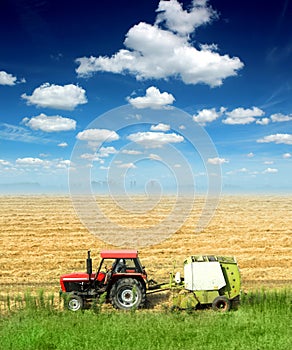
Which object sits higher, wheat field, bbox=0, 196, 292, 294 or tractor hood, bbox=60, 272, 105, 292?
tractor hood, bbox=60, 272, 105, 292

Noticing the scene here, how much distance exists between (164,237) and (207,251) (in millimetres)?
5165

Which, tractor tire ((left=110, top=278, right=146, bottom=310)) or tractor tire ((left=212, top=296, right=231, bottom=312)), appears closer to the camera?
tractor tire ((left=212, top=296, right=231, bottom=312))

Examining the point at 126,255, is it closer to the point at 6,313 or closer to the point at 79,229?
the point at 6,313

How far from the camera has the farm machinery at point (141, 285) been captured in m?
10.7

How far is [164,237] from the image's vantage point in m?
25.0

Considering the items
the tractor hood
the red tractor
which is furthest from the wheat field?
the red tractor

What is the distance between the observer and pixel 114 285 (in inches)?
431

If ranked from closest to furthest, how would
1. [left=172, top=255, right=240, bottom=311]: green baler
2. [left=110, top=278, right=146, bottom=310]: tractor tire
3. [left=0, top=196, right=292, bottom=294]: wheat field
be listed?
[left=172, top=255, right=240, bottom=311]: green baler
[left=110, top=278, right=146, bottom=310]: tractor tire
[left=0, top=196, right=292, bottom=294]: wheat field

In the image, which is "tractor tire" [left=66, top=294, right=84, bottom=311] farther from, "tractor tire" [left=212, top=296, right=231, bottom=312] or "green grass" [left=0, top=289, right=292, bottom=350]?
"tractor tire" [left=212, top=296, right=231, bottom=312]

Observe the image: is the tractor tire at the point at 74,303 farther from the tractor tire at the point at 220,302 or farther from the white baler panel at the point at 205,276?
the tractor tire at the point at 220,302

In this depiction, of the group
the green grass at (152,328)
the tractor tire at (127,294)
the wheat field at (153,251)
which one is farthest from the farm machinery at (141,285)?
the wheat field at (153,251)

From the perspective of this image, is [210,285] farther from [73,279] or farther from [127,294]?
[73,279]

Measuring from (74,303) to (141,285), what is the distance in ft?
6.30

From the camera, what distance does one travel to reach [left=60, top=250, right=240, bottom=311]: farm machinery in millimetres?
10688
